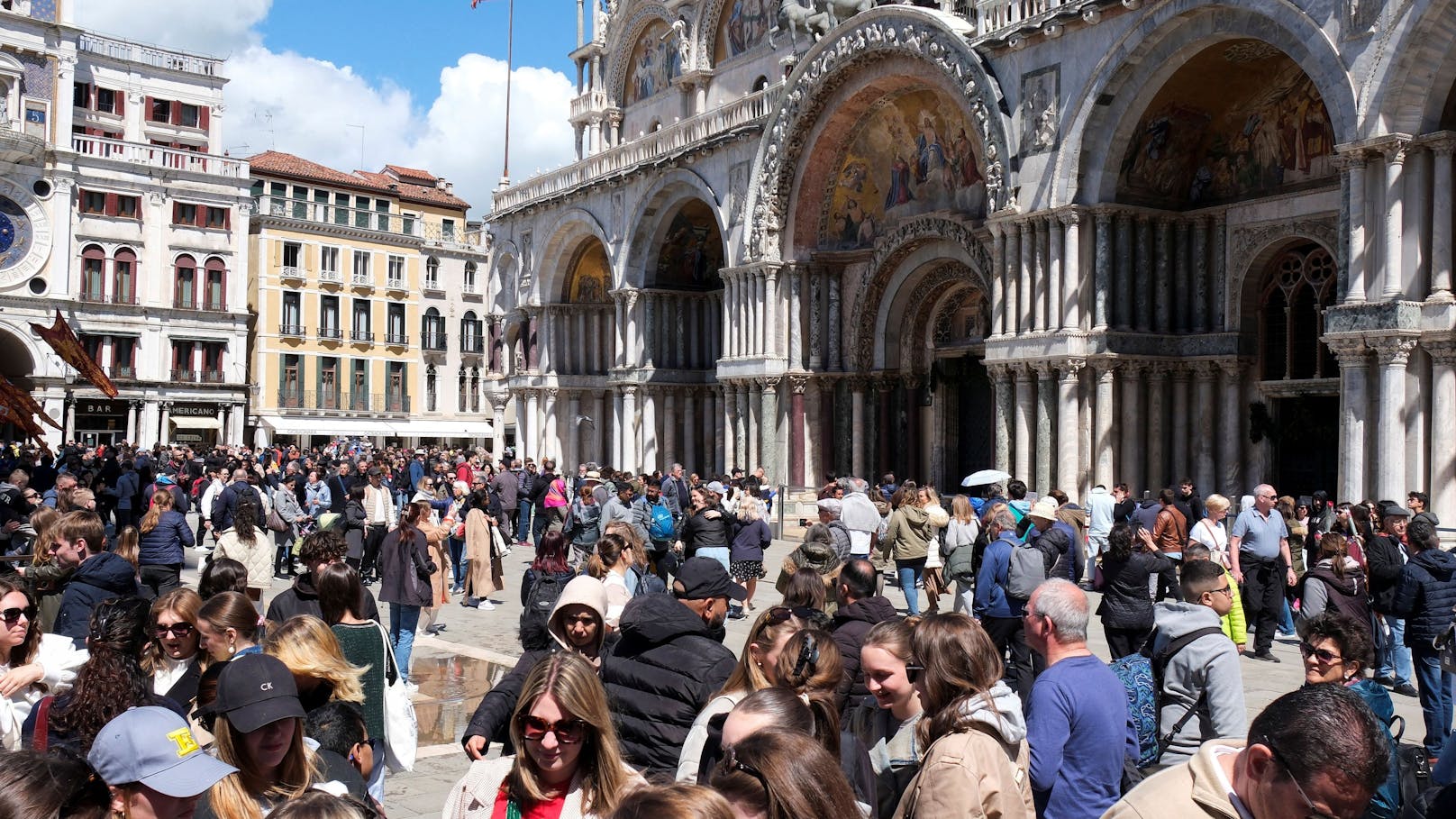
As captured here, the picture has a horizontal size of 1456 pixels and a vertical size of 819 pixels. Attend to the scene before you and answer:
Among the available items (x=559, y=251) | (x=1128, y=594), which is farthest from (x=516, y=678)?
(x=559, y=251)

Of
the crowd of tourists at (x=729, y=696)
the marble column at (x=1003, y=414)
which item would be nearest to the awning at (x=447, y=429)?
the marble column at (x=1003, y=414)

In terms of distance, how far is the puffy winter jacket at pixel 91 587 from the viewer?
704cm

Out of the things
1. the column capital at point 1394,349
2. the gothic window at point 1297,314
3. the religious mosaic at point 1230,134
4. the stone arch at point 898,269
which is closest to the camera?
the column capital at point 1394,349

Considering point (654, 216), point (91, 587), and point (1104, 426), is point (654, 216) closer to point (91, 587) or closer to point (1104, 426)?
point (1104, 426)

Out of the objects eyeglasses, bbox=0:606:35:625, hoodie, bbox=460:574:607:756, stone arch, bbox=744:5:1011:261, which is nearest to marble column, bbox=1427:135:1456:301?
stone arch, bbox=744:5:1011:261

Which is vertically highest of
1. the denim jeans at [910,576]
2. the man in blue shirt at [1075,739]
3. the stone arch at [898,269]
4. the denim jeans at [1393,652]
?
the stone arch at [898,269]

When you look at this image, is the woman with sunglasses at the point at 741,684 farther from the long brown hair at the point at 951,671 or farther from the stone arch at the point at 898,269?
the stone arch at the point at 898,269

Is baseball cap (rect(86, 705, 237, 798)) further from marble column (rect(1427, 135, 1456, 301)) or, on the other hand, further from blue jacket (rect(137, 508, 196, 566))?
marble column (rect(1427, 135, 1456, 301))

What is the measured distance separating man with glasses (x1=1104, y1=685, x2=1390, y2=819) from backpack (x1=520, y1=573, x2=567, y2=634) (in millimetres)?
3508

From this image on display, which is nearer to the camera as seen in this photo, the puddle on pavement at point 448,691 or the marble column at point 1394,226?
the puddle on pavement at point 448,691

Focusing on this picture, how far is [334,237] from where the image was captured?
54.1 m

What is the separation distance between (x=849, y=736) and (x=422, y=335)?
182 ft

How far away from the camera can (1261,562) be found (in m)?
12.2

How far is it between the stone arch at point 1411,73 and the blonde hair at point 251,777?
15750mm
